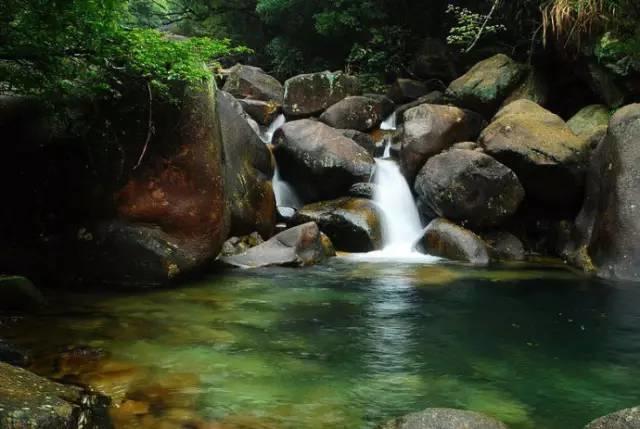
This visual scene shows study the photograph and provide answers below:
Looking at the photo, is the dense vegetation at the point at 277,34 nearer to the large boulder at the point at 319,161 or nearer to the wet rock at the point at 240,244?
the large boulder at the point at 319,161

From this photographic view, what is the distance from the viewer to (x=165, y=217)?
26.6ft

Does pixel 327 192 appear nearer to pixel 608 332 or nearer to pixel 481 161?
pixel 481 161

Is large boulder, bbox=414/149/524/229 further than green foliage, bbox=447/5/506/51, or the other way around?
green foliage, bbox=447/5/506/51

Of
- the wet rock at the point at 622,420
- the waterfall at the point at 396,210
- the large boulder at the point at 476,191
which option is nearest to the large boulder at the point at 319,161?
the waterfall at the point at 396,210

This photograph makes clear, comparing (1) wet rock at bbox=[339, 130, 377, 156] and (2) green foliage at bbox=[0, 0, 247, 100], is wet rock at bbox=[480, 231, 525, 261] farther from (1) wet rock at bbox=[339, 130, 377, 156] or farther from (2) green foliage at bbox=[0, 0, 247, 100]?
(2) green foliage at bbox=[0, 0, 247, 100]

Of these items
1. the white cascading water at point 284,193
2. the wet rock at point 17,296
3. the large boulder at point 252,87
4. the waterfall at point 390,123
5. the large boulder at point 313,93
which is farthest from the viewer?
the large boulder at point 252,87

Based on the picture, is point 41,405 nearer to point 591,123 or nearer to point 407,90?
point 591,123

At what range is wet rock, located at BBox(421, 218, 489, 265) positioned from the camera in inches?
424

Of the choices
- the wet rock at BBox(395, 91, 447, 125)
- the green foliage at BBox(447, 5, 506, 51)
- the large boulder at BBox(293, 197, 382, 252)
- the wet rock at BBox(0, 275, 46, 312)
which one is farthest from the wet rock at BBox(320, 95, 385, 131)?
the wet rock at BBox(0, 275, 46, 312)

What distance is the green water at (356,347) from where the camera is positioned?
4.48 meters

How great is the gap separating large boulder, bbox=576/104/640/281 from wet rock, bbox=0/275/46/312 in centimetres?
801

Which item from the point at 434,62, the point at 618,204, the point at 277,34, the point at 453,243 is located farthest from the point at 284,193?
the point at 277,34

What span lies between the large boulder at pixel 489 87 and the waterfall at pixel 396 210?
273 cm

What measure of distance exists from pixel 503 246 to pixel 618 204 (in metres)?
2.44
